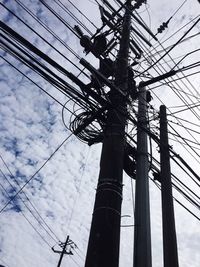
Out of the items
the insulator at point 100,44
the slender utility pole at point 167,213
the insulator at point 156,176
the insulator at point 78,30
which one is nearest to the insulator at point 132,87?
the insulator at point 100,44

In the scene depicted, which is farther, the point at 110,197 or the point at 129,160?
the point at 129,160

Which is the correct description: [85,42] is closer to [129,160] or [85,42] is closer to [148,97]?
[148,97]

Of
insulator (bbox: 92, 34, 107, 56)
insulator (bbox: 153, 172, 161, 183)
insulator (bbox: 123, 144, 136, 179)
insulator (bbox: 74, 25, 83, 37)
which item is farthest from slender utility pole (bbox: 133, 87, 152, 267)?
insulator (bbox: 74, 25, 83, 37)

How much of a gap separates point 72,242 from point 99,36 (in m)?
23.7

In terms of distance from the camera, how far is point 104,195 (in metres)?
4.64

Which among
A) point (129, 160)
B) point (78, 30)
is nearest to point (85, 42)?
point (78, 30)

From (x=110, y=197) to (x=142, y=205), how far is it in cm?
103

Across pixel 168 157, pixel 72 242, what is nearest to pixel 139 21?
pixel 168 157

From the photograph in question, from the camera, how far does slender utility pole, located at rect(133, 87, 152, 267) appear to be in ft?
15.7

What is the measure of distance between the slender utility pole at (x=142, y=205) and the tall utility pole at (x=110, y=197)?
70cm

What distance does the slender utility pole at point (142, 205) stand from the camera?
4.79 m

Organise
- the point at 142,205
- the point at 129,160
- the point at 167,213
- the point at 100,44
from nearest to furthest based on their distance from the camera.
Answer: the point at 142,205, the point at 167,213, the point at 129,160, the point at 100,44

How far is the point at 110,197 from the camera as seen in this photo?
→ 15.1ft

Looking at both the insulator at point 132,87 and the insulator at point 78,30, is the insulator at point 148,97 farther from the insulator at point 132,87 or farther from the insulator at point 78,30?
the insulator at point 78,30
